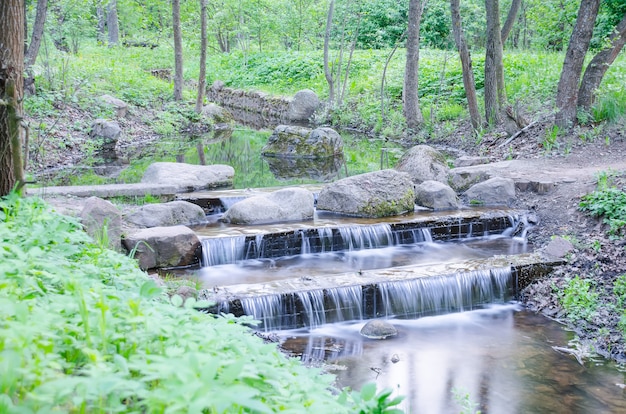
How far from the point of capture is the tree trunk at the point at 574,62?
1273 cm

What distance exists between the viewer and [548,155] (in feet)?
43.2

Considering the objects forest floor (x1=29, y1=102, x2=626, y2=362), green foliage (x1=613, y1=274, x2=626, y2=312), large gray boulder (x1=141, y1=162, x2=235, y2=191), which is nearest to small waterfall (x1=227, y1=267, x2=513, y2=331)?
forest floor (x1=29, y1=102, x2=626, y2=362)

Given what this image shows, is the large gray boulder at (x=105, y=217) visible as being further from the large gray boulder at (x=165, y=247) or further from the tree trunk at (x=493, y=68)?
the tree trunk at (x=493, y=68)

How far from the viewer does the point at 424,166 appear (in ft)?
43.4

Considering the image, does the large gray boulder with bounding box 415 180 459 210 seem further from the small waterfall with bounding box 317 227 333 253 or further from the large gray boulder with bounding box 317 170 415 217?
the small waterfall with bounding box 317 227 333 253

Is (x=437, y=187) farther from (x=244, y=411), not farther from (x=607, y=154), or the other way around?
(x=244, y=411)

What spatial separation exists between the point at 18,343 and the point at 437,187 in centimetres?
1004

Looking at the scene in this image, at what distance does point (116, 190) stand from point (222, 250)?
3252 millimetres

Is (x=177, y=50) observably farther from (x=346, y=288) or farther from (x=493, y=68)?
(x=346, y=288)

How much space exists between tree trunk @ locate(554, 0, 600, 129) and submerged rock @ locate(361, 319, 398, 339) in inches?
325

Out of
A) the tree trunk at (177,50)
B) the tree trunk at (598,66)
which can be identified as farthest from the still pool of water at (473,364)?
the tree trunk at (177,50)

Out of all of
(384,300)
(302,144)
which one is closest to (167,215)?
(384,300)

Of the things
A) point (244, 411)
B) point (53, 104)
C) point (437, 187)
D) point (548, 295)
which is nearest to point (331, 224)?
point (437, 187)

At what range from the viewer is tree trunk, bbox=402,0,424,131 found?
58.1 ft
